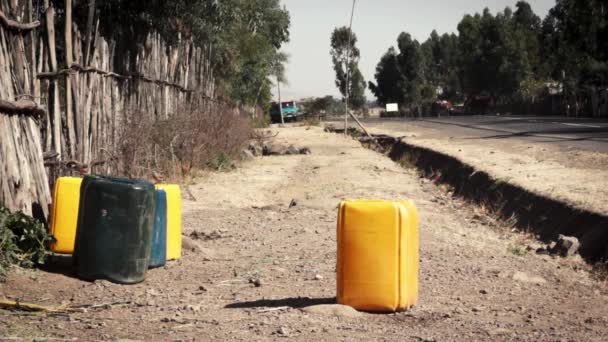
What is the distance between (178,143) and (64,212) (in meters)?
7.68

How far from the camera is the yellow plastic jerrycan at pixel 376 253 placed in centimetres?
636

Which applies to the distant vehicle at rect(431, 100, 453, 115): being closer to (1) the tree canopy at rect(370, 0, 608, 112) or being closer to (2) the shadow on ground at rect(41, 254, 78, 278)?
(1) the tree canopy at rect(370, 0, 608, 112)

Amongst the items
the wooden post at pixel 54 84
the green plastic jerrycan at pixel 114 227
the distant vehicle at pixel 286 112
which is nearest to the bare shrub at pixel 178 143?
the wooden post at pixel 54 84

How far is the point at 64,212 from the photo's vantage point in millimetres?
8172

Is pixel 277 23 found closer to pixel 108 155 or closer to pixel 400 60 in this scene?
pixel 108 155

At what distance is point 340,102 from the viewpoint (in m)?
123

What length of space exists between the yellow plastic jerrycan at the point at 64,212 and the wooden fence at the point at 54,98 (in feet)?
0.82

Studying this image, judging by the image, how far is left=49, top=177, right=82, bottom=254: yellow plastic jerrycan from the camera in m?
8.16

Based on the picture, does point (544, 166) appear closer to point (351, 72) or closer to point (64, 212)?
point (64, 212)

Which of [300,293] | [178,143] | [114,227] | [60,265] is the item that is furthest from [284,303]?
[178,143]

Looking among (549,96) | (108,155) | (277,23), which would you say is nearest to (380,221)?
(108,155)

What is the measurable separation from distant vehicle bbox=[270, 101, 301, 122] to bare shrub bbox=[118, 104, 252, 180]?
1840 inches

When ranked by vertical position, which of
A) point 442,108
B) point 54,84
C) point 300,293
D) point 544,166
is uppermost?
point 54,84

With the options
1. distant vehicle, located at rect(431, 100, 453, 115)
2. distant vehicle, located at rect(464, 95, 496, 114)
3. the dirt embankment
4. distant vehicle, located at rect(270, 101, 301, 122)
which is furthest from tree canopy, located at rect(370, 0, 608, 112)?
the dirt embankment
